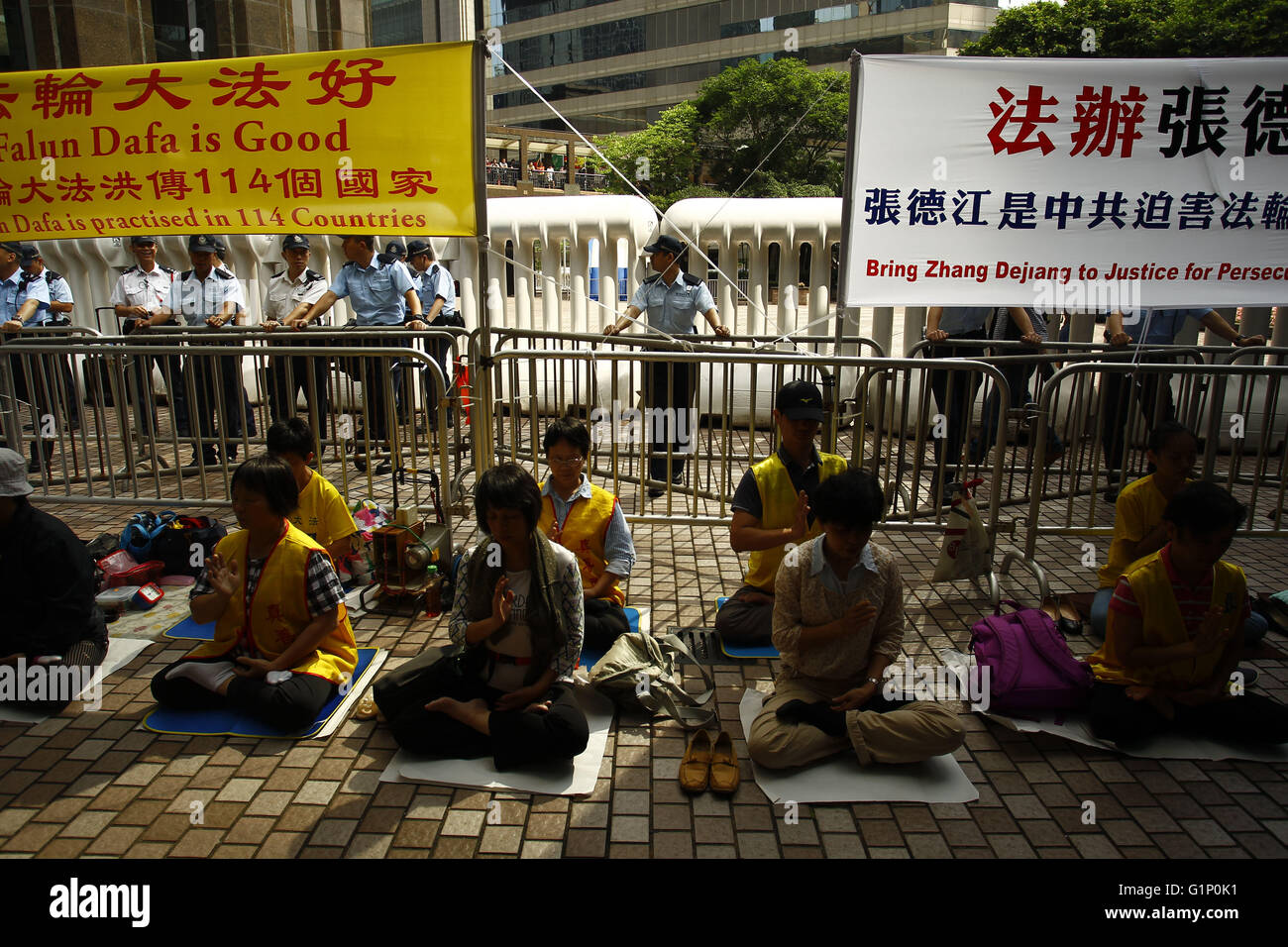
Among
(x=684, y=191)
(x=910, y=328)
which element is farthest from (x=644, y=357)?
(x=684, y=191)

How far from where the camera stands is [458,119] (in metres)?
4.84

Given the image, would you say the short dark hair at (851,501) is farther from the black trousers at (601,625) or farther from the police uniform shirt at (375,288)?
the police uniform shirt at (375,288)

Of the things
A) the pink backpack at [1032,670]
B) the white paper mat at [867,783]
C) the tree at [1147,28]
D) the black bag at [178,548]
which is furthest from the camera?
the tree at [1147,28]

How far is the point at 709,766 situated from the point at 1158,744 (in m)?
1.97

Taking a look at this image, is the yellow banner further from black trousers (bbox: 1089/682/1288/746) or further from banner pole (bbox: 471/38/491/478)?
black trousers (bbox: 1089/682/1288/746)

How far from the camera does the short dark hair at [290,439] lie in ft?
15.0

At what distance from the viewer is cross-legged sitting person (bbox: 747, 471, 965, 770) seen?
11.2 ft

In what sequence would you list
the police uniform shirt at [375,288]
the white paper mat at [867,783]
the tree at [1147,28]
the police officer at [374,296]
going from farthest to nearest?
the tree at [1147,28] < the police uniform shirt at [375,288] < the police officer at [374,296] < the white paper mat at [867,783]

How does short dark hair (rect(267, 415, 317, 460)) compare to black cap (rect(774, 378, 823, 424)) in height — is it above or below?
below

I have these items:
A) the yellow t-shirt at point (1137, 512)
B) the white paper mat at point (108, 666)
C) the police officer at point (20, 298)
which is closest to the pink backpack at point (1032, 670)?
the yellow t-shirt at point (1137, 512)

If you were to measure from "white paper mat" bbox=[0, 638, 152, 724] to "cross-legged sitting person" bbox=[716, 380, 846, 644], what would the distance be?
122 inches

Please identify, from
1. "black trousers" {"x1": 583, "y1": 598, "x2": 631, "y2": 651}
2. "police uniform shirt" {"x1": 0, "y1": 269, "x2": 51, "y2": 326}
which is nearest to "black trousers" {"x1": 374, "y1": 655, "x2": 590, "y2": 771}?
"black trousers" {"x1": 583, "y1": 598, "x2": 631, "y2": 651}

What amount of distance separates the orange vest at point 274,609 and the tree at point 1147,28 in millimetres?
27025
